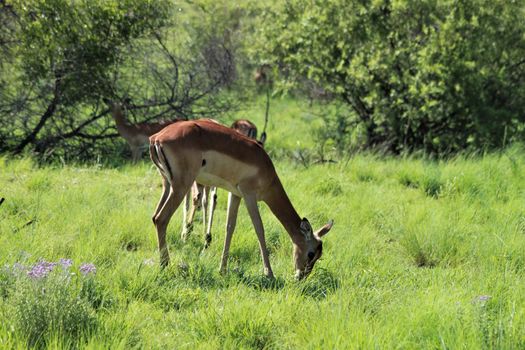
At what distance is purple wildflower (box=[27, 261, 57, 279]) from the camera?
4.08 metres

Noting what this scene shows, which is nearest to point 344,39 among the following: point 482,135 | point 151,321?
point 482,135

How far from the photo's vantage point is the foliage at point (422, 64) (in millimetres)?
10555

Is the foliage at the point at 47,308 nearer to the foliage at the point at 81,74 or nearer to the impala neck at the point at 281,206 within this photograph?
the impala neck at the point at 281,206

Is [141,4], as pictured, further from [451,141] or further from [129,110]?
[451,141]

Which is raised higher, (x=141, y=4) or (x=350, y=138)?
(x=141, y=4)

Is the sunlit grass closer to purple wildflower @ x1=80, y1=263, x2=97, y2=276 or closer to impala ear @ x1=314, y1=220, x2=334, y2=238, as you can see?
purple wildflower @ x1=80, y1=263, x2=97, y2=276

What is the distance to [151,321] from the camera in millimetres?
4199

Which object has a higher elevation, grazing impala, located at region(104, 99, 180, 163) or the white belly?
the white belly

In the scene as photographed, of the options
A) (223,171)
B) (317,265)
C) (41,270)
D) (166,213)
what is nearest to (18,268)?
(41,270)

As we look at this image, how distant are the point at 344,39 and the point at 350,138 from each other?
2044 millimetres

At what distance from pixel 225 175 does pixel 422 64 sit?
6097 millimetres

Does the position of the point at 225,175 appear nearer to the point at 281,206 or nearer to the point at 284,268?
the point at 281,206

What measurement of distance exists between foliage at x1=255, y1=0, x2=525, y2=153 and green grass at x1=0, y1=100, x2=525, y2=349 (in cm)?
225

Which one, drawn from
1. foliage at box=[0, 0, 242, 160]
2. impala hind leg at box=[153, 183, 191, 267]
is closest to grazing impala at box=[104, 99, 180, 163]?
foliage at box=[0, 0, 242, 160]
